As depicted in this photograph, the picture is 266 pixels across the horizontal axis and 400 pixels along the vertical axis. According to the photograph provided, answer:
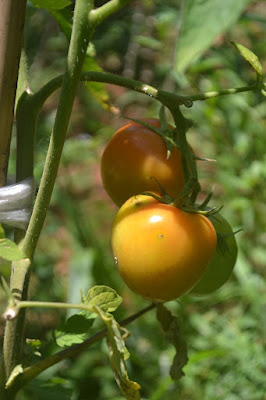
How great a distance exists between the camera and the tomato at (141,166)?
612 mm

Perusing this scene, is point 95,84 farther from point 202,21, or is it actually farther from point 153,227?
point 202,21

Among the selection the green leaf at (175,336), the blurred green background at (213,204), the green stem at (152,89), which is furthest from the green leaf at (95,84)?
the green leaf at (175,336)

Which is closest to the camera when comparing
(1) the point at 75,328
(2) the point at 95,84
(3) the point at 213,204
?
(1) the point at 75,328

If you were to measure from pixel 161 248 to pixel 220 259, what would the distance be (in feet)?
0.40

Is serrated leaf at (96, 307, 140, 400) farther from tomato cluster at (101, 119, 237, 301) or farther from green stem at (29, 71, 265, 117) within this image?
green stem at (29, 71, 265, 117)

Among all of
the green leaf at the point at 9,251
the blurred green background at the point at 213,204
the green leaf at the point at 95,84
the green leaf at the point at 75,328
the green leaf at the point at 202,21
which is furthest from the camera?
the blurred green background at the point at 213,204

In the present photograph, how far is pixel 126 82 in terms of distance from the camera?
56cm

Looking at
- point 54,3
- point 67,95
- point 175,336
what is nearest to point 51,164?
point 67,95

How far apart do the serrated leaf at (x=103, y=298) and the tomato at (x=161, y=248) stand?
0.05 metres

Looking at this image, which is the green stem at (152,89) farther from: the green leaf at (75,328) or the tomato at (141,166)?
the green leaf at (75,328)

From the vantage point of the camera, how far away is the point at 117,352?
0.48m

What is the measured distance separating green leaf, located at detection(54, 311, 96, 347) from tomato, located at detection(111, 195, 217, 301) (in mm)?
66

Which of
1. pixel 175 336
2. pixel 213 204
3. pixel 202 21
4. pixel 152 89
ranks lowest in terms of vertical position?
pixel 213 204

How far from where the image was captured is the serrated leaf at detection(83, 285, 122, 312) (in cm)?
50
